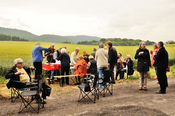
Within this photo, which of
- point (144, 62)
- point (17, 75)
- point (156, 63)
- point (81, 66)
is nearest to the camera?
point (17, 75)

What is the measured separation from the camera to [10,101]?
5.57m

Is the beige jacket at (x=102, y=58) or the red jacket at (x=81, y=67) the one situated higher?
the beige jacket at (x=102, y=58)

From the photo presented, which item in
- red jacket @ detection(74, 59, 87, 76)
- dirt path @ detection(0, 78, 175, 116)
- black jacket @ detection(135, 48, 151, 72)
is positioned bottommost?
dirt path @ detection(0, 78, 175, 116)

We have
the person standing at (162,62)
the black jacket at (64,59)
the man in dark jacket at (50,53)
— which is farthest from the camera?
the man in dark jacket at (50,53)

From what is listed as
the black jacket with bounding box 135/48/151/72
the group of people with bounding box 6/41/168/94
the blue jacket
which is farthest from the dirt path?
the blue jacket

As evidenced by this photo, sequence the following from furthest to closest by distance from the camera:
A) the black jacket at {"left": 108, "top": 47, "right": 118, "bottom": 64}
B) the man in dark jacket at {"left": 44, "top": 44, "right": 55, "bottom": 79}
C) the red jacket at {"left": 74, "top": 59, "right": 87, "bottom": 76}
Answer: the man in dark jacket at {"left": 44, "top": 44, "right": 55, "bottom": 79} < the red jacket at {"left": 74, "top": 59, "right": 87, "bottom": 76} < the black jacket at {"left": 108, "top": 47, "right": 118, "bottom": 64}

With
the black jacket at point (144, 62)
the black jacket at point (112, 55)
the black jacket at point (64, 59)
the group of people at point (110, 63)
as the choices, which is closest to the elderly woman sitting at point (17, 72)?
the group of people at point (110, 63)

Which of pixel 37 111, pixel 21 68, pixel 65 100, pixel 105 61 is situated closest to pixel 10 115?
pixel 37 111

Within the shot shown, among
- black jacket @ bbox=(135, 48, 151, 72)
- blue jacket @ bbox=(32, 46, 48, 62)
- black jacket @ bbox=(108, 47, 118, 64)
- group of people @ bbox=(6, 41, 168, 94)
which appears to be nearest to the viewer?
group of people @ bbox=(6, 41, 168, 94)

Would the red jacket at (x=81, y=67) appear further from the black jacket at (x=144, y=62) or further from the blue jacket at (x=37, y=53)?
the black jacket at (x=144, y=62)

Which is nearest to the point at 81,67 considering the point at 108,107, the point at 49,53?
the point at 49,53

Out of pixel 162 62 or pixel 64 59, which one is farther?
pixel 64 59

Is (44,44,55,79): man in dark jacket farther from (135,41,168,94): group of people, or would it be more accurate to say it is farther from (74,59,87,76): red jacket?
(135,41,168,94): group of people

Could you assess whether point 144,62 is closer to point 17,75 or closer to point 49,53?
point 17,75
